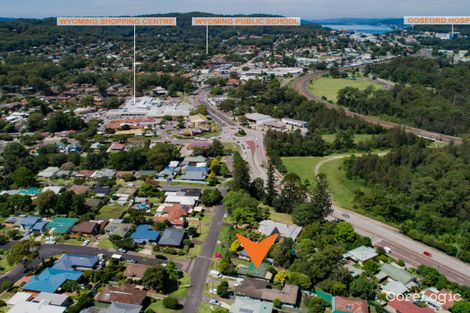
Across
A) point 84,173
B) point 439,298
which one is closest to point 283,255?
point 439,298

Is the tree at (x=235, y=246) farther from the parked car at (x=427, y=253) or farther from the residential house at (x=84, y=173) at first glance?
the residential house at (x=84, y=173)

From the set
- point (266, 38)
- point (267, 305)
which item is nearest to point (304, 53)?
point (266, 38)

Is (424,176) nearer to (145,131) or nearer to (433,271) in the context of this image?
(433,271)

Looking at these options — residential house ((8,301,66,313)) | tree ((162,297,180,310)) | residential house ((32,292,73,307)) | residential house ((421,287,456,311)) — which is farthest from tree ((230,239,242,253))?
residential house ((421,287,456,311))

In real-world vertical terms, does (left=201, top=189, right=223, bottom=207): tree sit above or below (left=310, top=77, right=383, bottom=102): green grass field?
below

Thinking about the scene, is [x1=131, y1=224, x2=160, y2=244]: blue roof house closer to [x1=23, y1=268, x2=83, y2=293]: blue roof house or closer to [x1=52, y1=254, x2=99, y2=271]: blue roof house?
[x1=52, y1=254, x2=99, y2=271]: blue roof house

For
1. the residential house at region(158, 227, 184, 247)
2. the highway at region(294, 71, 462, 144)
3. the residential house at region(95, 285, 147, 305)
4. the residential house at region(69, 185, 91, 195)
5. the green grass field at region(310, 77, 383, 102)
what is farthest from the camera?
the green grass field at region(310, 77, 383, 102)

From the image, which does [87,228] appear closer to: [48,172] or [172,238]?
[172,238]

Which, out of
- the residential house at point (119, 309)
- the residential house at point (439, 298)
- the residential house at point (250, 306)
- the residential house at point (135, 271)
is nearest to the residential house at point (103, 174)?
the residential house at point (135, 271)
